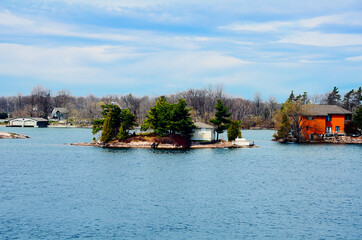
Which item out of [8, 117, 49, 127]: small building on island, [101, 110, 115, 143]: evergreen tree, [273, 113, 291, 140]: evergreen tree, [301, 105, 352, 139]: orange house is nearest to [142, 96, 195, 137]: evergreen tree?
[101, 110, 115, 143]: evergreen tree

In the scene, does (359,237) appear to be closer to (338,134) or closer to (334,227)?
(334,227)

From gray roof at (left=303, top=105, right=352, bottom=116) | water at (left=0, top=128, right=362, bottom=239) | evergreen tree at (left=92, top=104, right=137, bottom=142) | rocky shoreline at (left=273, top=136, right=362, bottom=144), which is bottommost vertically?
water at (left=0, top=128, right=362, bottom=239)

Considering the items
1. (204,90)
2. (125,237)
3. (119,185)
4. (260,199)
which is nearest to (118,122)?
(119,185)

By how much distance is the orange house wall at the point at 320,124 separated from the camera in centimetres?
10485

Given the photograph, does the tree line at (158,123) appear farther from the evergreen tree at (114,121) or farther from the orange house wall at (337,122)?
the orange house wall at (337,122)

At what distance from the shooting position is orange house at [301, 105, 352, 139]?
344 ft

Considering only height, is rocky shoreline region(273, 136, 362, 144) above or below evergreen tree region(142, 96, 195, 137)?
below

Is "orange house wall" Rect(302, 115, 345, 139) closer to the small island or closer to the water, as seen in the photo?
the small island

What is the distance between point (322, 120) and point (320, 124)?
1.15 meters

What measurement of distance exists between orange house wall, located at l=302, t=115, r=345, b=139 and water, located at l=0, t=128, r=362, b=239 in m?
41.9

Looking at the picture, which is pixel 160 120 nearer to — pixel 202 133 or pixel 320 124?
pixel 202 133

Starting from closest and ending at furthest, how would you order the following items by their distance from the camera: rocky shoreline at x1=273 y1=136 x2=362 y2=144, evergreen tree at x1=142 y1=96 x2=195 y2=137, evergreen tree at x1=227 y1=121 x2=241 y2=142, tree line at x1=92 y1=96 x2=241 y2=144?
evergreen tree at x1=142 y1=96 x2=195 y2=137
tree line at x1=92 y1=96 x2=241 y2=144
evergreen tree at x1=227 y1=121 x2=241 y2=142
rocky shoreline at x1=273 y1=136 x2=362 y2=144

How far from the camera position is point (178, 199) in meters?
36.4

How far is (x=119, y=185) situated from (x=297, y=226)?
19917 millimetres
